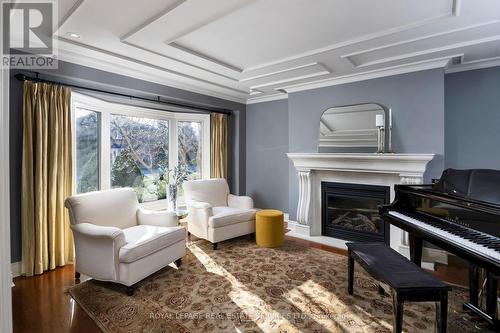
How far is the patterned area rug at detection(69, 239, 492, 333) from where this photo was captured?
6.54 ft

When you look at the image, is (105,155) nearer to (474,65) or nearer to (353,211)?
(353,211)

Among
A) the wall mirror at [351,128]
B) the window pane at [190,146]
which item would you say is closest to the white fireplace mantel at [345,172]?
the wall mirror at [351,128]

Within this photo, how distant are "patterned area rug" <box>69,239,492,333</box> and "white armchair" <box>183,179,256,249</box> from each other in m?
0.49

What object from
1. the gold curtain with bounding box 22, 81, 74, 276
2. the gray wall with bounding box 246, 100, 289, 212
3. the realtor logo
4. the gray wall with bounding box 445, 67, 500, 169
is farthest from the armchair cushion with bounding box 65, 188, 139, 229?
the gray wall with bounding box 445, 67, 500, 169

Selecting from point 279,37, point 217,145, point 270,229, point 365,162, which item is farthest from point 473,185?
point 217,145

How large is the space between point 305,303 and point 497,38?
3009 mm

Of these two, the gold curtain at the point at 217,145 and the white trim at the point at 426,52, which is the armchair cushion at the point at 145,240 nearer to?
the gold curtain at the point at 217,145

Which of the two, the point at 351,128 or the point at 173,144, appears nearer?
the point at 351,128

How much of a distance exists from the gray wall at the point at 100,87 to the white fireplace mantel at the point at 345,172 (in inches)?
61.9

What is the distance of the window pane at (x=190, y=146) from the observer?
4.85 m

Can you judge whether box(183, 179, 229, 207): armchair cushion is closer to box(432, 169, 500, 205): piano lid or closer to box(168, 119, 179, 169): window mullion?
box(168, 119, 179, 169): window mullion

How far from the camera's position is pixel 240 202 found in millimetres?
4191

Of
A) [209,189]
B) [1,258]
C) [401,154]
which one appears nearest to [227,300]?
[1,258]

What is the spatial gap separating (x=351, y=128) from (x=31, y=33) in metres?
3.77
